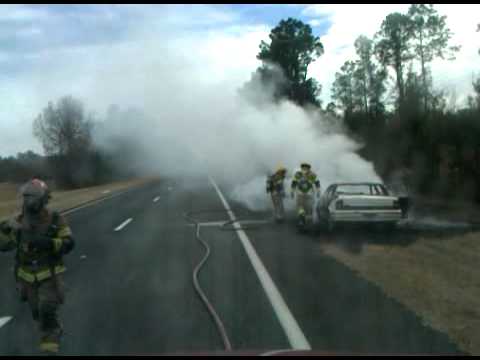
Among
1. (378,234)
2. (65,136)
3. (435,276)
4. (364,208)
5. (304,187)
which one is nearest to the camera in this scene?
(435,276)

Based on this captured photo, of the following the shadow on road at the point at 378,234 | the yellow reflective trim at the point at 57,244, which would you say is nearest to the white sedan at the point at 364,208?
the shadow on road at the point at 378,234

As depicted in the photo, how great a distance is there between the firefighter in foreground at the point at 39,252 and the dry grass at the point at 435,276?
3.79m

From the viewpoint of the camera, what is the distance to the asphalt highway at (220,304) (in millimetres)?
5719

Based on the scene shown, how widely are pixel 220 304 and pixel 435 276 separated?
12.2ft

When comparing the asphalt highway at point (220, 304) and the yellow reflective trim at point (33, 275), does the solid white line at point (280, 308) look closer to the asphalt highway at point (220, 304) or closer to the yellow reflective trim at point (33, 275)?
the asphalt highway at point (220, 304)

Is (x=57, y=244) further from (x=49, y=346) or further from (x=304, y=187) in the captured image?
(x=304, y=187)

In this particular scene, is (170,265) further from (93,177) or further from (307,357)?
(93,177)

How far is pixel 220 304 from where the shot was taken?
24.2ft

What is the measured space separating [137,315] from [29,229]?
212 centimetres

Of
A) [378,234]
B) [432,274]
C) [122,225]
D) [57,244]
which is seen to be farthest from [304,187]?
[57,244]

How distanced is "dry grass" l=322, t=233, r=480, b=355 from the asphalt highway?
242 millimetres

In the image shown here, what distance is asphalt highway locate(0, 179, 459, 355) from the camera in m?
5.72

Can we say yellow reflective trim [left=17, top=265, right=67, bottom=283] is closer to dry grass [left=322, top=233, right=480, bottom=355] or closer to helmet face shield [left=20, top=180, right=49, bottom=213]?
helmet face shield [left=20, top=180, right=49, bottom=213]

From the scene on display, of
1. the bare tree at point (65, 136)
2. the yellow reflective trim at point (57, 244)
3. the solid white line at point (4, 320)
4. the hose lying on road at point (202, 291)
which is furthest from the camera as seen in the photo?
the bare tree at point (65, 136)
